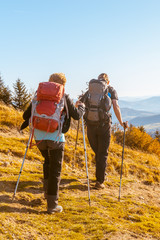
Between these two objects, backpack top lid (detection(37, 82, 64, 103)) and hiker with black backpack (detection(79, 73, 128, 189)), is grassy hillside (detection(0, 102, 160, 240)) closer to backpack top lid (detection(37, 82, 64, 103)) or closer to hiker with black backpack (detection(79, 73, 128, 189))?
hiker with black backpack (detection(79, 73, 128, 189))

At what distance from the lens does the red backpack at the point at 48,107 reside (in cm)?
338

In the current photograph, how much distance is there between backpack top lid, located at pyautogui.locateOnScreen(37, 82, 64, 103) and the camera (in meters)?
3.36

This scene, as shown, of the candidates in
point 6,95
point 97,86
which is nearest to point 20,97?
point 6,95

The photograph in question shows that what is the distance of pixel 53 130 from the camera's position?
Answer: 350 cm

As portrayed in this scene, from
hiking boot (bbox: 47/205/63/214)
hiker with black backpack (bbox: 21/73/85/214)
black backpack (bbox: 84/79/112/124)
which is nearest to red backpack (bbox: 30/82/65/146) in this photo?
hiker with black backpack (bbox: 21/73/85/214)

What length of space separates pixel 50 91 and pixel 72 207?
2.04 m

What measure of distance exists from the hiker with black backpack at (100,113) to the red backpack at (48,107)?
5.73ft

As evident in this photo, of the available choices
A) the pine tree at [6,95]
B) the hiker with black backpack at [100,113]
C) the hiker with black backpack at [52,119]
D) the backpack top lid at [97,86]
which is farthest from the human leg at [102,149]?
the pine tree at [6,95]

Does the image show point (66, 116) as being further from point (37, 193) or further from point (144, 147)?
point (144, 147)

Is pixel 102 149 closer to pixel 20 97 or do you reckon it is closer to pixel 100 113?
pixel 100 113

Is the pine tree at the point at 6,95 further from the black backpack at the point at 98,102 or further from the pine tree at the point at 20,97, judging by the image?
the black backpack at the point at 98,102

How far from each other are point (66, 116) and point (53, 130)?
0.33 m

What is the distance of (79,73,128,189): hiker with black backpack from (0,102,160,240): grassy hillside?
0.75 meters

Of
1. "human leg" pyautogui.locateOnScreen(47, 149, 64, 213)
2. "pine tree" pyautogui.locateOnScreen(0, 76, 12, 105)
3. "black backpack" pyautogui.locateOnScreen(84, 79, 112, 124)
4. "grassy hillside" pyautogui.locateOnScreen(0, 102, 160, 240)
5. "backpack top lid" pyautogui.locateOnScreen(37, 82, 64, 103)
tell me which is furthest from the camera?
"pine tree" pyautogui.locateOnScreen(0, 76, 12, 105)
